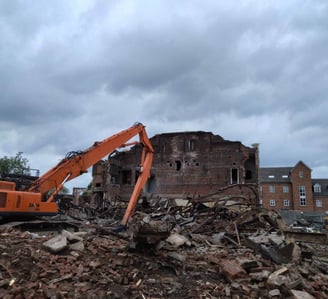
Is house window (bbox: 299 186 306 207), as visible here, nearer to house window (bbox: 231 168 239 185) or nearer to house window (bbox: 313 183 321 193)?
house window (bbox: 313 183 321 193)

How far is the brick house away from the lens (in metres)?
55.8

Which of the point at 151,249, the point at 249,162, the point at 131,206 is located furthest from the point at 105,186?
the point at 151,249

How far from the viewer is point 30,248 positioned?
20.3 feet

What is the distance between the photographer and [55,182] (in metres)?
9.80

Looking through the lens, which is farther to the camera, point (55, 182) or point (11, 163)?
point (11, 163)

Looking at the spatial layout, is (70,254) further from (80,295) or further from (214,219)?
(214,219)

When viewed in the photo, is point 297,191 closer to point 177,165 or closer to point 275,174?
point 275,174

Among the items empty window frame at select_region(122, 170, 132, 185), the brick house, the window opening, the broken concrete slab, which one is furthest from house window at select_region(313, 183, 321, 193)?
the broken concrete slab

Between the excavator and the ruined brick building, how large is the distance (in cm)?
2099

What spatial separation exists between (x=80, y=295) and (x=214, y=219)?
8.32 meters

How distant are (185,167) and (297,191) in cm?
3183

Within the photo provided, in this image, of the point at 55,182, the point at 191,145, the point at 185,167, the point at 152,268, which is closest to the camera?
the point at 152,268

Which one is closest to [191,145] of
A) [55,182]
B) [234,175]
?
[234,175]

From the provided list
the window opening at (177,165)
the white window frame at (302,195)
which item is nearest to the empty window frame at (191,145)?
the window opening at (177,165)
